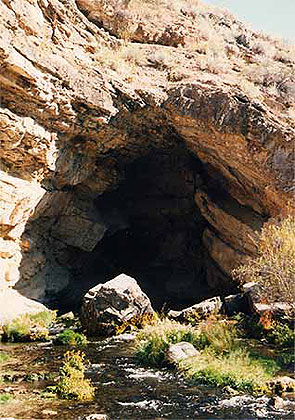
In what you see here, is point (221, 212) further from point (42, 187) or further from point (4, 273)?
point (4, 273)

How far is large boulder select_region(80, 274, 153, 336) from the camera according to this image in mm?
18422

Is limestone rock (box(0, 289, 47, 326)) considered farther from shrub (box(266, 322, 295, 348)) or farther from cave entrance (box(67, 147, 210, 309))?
shrub (box(266, 322, 295, 348))

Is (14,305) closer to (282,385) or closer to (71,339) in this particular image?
(71,339)

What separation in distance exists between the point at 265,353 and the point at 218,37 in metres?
22.5

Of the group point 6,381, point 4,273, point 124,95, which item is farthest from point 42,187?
point 6,381

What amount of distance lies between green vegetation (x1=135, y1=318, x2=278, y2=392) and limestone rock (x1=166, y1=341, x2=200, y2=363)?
0.72 feet

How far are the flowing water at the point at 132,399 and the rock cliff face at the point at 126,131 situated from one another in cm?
1055

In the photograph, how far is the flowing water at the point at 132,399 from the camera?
915 centimetres

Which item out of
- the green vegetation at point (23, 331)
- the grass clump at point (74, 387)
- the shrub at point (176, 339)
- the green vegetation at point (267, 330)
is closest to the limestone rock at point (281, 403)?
the shrub at point (176, 339)

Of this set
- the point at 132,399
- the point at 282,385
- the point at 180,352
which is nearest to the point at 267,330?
the point at 180,352

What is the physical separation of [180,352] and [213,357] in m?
1.03

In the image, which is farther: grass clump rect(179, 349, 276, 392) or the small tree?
the small tree

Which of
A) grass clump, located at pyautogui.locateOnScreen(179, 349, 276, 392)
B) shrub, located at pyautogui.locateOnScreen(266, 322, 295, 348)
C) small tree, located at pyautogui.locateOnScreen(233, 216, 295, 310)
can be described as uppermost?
small tree, located at pyautogui.locateOnScreen(233, 216, 295, 310)

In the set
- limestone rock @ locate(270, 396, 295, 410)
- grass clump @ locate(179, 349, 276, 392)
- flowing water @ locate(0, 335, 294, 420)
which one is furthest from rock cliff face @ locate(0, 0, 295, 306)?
limestone rock @ locate(270, 396, 295, 410)
